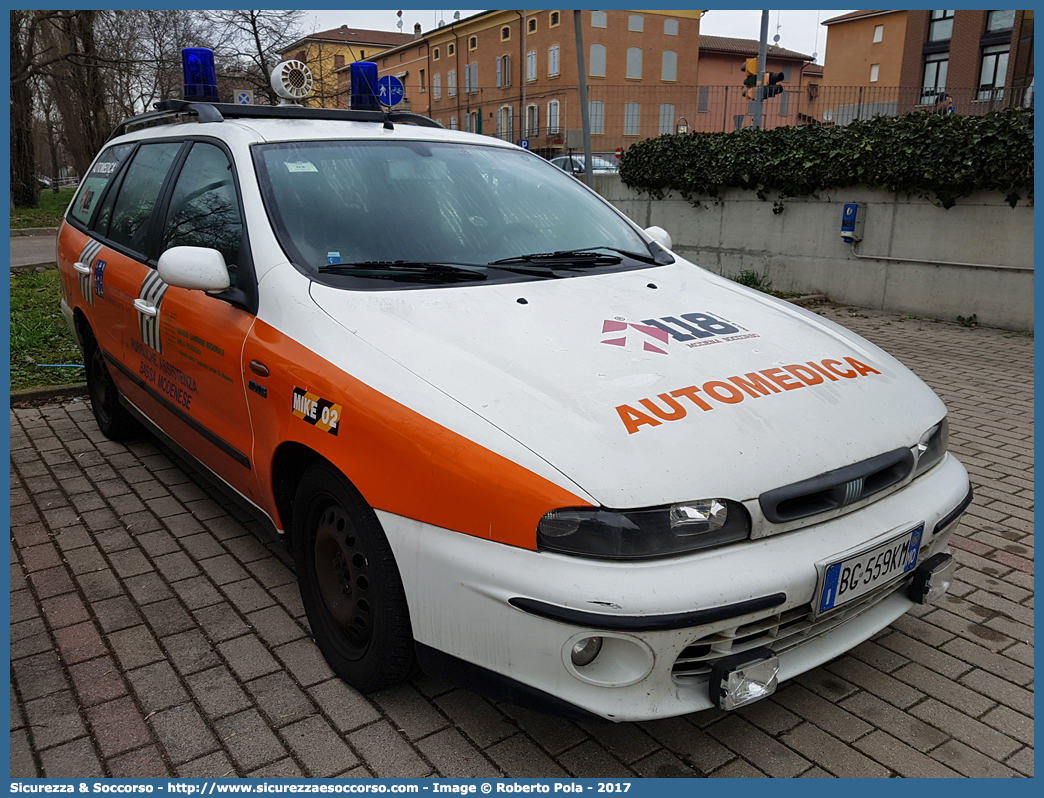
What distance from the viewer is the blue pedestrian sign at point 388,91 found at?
429 cm

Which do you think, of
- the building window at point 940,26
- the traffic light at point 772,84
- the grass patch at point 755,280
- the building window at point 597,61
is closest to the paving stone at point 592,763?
the grass patch at point 755,280

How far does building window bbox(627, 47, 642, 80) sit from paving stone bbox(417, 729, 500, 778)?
152 ft

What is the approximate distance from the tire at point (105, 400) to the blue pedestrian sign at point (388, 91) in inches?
83.4

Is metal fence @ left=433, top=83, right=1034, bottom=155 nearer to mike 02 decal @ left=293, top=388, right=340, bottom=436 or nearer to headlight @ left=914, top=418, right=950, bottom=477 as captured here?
headlight @ left=914, top=418, right=950, bottom=477

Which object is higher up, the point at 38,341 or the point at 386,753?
the point at 38,341

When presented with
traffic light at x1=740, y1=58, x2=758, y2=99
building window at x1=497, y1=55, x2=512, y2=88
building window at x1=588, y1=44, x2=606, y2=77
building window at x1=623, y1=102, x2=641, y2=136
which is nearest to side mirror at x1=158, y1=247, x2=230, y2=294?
building window at x1=623, y1=102, x2=641, y2=136

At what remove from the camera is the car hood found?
2023mm

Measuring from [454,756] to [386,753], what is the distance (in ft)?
0.65

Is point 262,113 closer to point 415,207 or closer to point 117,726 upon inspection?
point 415,207

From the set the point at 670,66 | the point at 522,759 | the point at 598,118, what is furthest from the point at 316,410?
the point at 670,66

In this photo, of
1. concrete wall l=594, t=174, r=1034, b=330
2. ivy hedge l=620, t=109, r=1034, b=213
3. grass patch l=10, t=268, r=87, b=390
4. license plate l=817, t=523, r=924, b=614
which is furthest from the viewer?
concrete wall l=594, t=174, r=1034, b=330

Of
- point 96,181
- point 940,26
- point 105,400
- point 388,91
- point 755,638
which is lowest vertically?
point 105,400

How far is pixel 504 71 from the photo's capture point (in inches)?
1898

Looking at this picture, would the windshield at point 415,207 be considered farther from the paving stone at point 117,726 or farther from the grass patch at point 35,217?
the grass patch at point 35,217
